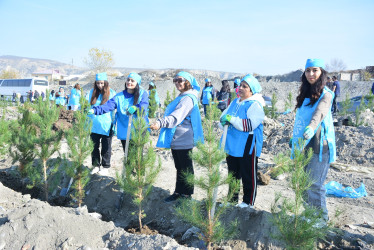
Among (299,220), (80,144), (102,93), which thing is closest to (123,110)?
(102,93)

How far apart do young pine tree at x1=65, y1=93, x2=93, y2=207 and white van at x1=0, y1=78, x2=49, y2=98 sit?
27.4 m

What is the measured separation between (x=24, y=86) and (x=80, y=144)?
96.2ft

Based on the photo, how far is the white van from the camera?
29672 millimetres

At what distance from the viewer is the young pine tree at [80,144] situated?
412cm

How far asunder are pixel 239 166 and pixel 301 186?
121 cm

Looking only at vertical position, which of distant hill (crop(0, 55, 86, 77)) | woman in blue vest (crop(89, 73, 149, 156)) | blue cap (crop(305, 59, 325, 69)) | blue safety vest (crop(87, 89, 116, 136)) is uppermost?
distant hill (crop(0, 55, 86, 77))

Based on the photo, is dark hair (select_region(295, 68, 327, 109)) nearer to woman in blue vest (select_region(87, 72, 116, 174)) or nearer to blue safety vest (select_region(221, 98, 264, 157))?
blue safety vest (select_region(221, 98, 264, 157))

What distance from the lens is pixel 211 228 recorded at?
116 inches

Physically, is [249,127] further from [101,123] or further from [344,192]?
[344,192]

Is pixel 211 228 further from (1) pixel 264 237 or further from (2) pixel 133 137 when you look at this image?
(2) pixel 133 137

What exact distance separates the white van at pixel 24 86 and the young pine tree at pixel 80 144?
2743 centimetres

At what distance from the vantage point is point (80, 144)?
13.6 ft

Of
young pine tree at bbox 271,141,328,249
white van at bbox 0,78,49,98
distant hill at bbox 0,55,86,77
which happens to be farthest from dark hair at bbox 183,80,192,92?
distant hill at bbox 0,55,86,77

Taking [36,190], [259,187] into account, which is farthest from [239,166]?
[36,190]
